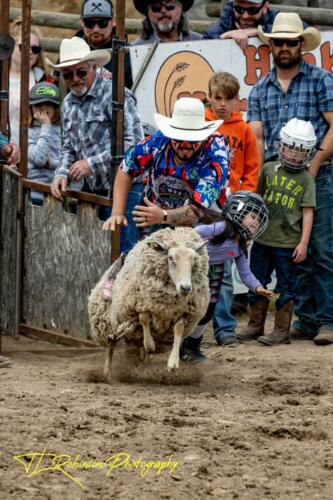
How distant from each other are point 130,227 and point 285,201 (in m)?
1.15

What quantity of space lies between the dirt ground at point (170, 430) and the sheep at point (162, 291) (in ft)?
1.10

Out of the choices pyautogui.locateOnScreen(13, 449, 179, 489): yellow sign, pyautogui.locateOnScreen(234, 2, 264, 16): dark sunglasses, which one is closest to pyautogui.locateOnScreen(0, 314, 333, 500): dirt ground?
pyautogui.locateOnScreen(13, 449, 179, 489): yellow sign

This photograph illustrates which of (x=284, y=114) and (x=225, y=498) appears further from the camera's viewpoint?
(x=284, y=114)

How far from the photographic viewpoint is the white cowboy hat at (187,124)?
7.36m

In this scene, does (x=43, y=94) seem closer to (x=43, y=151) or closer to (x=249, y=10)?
(x=43, y=151)

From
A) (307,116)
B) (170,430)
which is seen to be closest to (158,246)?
(170,430)

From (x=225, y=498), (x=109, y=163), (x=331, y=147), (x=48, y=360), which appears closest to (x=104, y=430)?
(x=225, y=498)

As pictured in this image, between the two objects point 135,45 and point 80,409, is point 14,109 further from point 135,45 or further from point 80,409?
point 80,409

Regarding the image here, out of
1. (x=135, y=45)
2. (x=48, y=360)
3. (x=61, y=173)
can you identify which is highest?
(x=135, y=45)

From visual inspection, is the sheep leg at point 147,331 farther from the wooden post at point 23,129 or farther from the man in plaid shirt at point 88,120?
the man in plaid shirt at point 88,120

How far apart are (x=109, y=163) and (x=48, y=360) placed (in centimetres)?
147

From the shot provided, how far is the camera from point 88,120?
29.1 feet

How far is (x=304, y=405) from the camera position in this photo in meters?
6.94

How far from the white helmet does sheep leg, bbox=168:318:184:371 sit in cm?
207
